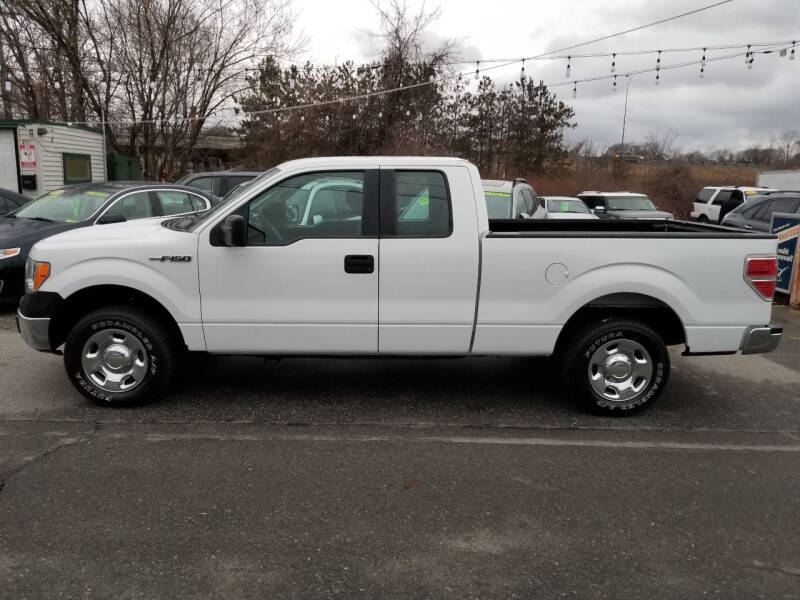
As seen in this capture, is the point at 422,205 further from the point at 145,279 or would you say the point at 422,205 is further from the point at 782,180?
the point at 782,180

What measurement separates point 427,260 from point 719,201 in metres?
21.2

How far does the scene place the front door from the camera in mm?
4680

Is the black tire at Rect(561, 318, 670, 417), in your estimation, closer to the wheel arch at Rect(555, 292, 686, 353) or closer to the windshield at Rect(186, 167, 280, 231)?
the wheel arch at Rect(555, 292, 686, 353)

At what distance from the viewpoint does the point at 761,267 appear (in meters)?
4.73

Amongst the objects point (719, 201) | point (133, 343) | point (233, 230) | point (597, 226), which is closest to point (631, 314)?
point (597, 226)

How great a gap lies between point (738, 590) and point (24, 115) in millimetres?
30475

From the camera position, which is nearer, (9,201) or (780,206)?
(9,201)

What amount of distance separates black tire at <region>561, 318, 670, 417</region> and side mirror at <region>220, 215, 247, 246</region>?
2552mm

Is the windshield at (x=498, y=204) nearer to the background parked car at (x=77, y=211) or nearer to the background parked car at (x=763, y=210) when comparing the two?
the background parked car at (x=77, y=211)

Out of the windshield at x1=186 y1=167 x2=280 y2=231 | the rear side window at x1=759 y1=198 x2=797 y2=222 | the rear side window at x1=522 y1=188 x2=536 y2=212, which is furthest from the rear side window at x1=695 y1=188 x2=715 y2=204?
the windshield at x1=186 y1=167 x2=280 y2=231

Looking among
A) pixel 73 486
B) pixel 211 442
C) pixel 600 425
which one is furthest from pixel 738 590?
pixel 73 486

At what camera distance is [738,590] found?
9.45ft

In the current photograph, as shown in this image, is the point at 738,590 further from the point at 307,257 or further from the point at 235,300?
the point at 235,300

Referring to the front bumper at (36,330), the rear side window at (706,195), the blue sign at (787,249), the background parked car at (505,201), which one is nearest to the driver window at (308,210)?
the front bumper at (36,330)
